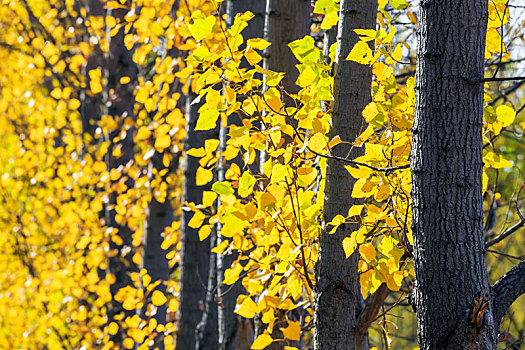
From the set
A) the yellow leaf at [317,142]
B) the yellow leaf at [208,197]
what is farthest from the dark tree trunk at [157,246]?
the yellow leaf at [317,142]

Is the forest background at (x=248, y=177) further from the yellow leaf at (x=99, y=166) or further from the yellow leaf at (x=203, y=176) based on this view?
the yellow leaf at (x=99, y=166)

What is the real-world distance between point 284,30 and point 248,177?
107 cm

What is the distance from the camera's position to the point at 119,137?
5.62m

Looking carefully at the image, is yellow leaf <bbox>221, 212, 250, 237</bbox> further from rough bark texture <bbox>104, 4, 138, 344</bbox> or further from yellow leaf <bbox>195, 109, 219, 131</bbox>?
rough bark texture <bbox>104, 4, 138, 344</bbox>

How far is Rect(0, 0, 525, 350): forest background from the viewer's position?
1846mm

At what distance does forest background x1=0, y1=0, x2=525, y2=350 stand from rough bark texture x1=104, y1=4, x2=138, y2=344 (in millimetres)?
19

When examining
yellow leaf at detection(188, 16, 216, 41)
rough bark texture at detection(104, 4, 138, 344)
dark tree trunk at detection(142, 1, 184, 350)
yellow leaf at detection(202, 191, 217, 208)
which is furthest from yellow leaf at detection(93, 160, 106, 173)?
yellow leaf at detection(188, 16, 216, 41)

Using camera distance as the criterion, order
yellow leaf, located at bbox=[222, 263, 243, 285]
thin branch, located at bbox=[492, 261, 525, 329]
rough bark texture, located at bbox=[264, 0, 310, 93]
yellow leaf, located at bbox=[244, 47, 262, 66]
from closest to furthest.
→ thin branch, located at bbox=[492, 261, 525, 329], yellow leaf, located at bbox=[244, 47, 262, 66], yellow leaf, located at bbox=[222, 263, 243, 285], rough bark texture, located at bbox=[264, 0, 310, 93]

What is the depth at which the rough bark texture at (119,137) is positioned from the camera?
5441mm

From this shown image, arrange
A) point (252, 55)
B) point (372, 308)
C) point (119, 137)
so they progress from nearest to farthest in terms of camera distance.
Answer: point (252, 55) → point (372, 308) → point (119, 137)

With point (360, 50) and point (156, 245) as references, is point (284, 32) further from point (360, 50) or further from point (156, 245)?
point (156, 245)

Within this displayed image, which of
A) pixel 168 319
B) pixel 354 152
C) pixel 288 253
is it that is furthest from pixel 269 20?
pixel 168 319

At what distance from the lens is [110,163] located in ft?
18.5

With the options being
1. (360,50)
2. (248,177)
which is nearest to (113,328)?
(248,177)
